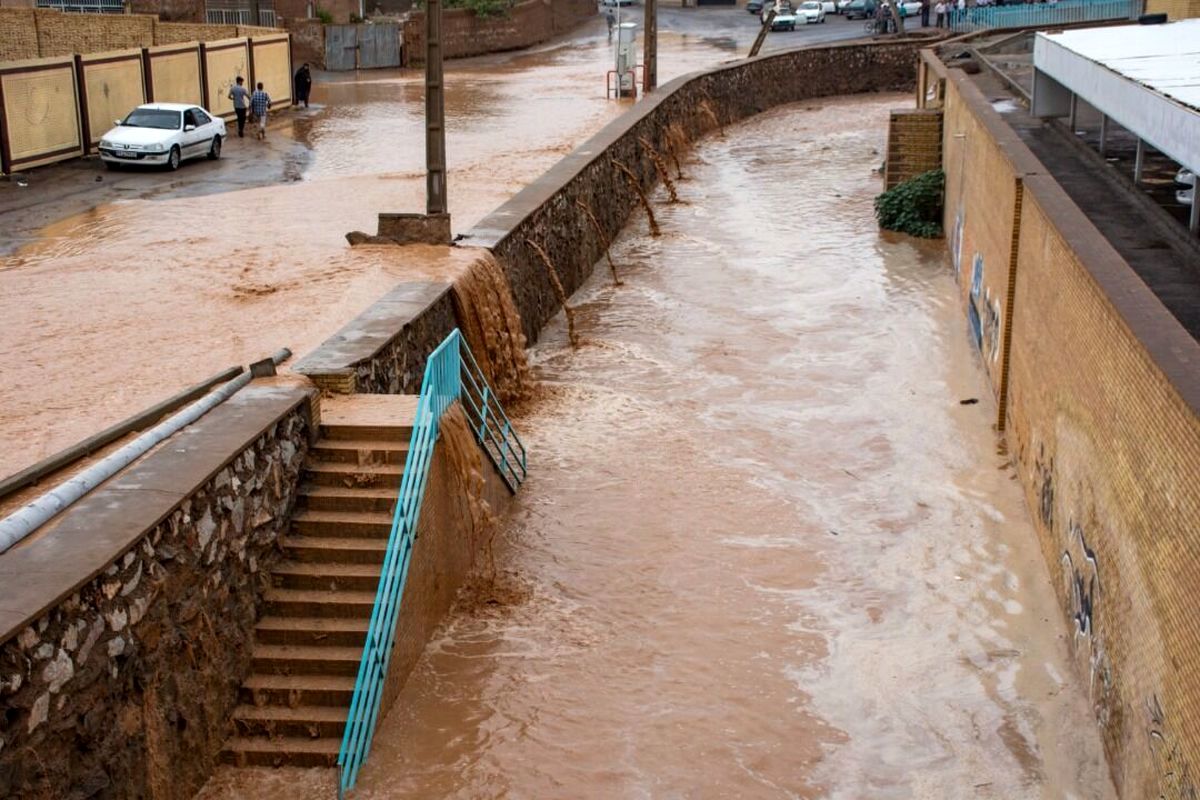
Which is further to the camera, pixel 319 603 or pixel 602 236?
pixel 602 236

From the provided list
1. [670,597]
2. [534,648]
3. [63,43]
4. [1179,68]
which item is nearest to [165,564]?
[534,648]

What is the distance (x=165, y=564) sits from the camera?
9.29m

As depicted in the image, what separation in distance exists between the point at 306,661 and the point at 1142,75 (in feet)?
30.6

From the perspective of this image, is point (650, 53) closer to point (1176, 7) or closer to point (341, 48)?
point (1176, 7)

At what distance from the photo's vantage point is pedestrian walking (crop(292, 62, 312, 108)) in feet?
133

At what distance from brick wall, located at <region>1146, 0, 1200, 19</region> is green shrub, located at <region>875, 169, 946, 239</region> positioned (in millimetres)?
7078

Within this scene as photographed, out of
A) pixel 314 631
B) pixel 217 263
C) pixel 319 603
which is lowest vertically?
pixel 314 631

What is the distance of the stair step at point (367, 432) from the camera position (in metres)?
11.8

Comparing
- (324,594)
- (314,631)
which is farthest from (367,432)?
(314,631)

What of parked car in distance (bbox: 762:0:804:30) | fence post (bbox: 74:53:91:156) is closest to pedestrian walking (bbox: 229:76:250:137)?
fence post (bbox: 74:53:91:156)

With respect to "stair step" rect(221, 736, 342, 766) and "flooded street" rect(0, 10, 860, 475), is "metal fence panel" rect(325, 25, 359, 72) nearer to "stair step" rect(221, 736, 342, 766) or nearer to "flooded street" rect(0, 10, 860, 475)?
"flooded street" rect(0, 10, 860, 475)

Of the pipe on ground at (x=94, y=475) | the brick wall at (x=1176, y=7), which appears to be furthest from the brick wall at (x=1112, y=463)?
the brick wall at (x=1176, y=7)

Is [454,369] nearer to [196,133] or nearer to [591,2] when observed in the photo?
[196,133]

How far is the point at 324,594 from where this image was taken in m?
11.0
